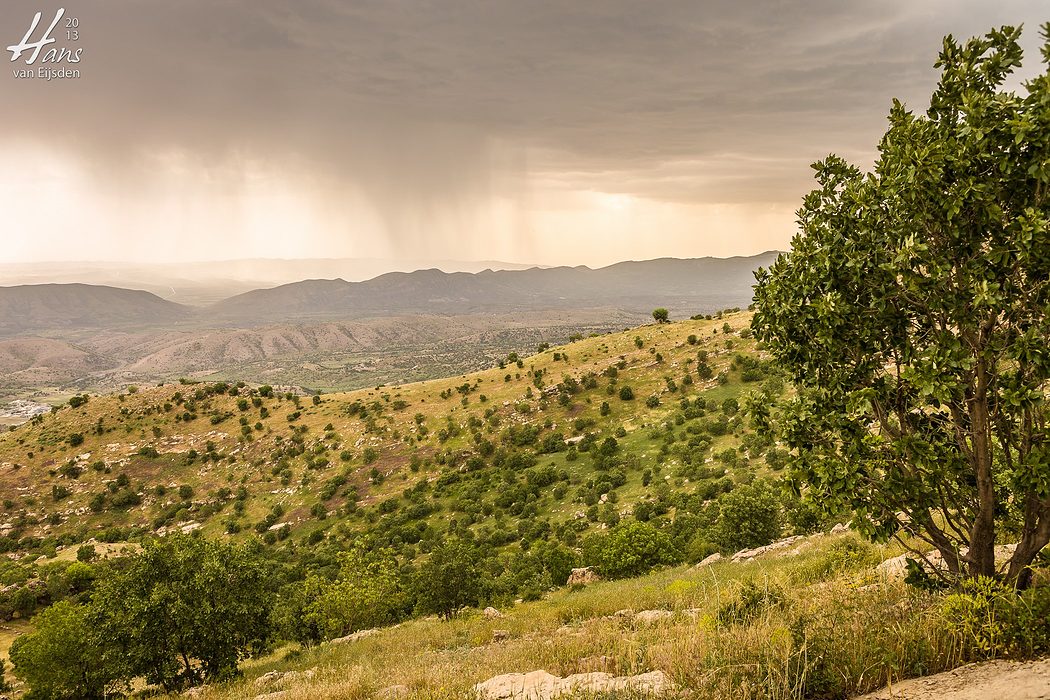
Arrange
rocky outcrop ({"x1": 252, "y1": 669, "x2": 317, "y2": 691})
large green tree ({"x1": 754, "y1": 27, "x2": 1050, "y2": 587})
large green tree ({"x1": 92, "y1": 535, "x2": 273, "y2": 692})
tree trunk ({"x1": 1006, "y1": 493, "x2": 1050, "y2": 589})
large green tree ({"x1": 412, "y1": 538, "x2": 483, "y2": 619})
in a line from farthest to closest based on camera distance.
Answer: large green tree ({"x1": 412, "y1": 538, "x2": 483, "y2": 619}), large green tree ({"x1": 92, "y1": 535, "x2": 273, "y2": 692}), rocky outcrop ({"x1": 252, "y1": 669, "x2": 317, "y2": 691}), tree trunk ({"x1": 1006, "y1": 493, "x2": 1050, "y2": 589}), large green tree ({"x1": 754, "y1": 27, "x2": 1050, "y2": 587})

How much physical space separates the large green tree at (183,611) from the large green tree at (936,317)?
2458 cm

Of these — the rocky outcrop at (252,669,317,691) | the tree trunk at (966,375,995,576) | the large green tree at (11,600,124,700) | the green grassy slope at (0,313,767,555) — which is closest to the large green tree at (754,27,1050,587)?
the tree trunk at (966,375,995,576)

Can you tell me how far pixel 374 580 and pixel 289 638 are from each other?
713 centimetres

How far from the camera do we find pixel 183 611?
69.1 feet

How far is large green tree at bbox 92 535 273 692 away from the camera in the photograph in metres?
21.0

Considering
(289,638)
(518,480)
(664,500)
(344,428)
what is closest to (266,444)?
(344,428)

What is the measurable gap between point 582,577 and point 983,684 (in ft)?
97.3

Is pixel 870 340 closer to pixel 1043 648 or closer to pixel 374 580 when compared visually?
pixel 1043 648

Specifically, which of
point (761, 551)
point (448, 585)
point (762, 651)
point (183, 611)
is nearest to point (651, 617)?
point (762, 651)

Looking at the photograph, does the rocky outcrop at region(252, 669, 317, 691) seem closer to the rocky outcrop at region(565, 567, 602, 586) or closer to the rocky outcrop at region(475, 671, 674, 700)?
the rocky outcrop at region(475, 671, 674, 700)

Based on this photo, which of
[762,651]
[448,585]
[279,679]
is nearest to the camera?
[762,651]

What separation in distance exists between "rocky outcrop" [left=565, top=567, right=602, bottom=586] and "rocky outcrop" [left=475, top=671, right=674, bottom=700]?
80.8 ft

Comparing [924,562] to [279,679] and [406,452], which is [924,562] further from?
[406,452]

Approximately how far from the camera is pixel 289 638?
33.0 m
